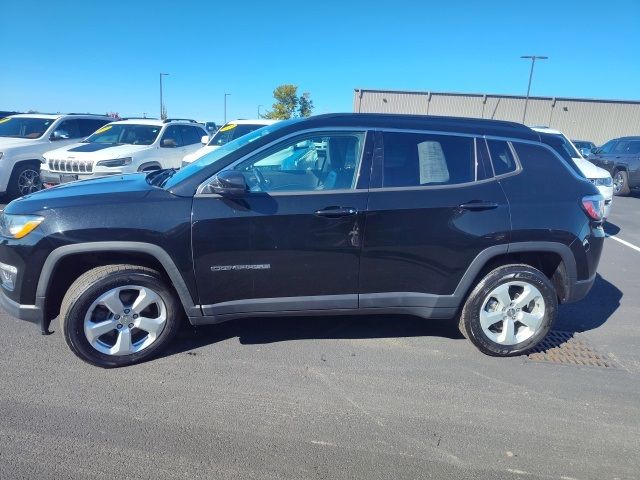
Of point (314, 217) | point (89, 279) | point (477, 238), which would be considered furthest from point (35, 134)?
point (477, 238)

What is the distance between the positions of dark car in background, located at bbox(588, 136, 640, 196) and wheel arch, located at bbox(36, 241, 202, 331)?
575 inches

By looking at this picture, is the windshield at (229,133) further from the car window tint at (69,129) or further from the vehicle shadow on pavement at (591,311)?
the vehicle shadow on pavement at (591,311)

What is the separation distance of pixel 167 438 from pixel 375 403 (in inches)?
51.4

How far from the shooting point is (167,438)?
8.73 feet

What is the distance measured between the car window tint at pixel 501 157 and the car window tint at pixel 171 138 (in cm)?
775

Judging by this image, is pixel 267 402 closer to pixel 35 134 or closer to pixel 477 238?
pixel 477 238

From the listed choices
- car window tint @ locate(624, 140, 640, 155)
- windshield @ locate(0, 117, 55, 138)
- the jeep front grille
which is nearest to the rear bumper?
the jeep front grille

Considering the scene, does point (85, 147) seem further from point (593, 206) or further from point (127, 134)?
point (593, 206)

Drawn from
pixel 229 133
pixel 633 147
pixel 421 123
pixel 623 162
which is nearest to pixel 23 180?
pixel 229 133

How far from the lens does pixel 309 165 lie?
3.71 metres

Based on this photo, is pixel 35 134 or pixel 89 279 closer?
pixel 89 279

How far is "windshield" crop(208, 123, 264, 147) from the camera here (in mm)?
11045

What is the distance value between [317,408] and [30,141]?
9640mm

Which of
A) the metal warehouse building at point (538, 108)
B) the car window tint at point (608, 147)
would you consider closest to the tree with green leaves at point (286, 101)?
the metal warehouse building at point (538, 108)
